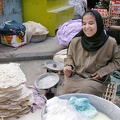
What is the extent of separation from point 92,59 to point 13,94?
99 cm

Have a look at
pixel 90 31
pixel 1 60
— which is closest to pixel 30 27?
pixel 1 60

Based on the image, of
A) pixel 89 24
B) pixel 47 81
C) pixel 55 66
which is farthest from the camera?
pixel 55 66

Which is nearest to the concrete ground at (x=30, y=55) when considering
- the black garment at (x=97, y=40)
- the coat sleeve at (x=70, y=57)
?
the coat sleeve at (x=70, y=57)

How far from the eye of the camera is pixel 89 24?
2729 millimetres

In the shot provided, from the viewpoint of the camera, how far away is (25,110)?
9.11 feet

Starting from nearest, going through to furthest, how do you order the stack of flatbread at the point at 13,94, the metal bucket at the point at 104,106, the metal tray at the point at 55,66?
the metal bucket at the point at 104,106, the stack of flatbread at the point at 13,94, the metal tray at the point at 55,66

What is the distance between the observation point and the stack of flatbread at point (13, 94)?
247 centimetres

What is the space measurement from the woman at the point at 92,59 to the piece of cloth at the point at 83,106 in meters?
0.54

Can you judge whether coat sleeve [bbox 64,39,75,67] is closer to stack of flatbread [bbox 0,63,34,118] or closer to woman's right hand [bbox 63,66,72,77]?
woman's right hand [bbox 63,66,72,77]

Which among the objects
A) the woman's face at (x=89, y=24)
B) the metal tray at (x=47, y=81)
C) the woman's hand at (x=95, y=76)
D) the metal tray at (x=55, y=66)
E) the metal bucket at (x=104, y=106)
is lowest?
the metal tray at (x=47, y=81)

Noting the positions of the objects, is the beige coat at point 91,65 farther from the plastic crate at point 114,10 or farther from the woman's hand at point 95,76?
the plastic crate at point 114,10

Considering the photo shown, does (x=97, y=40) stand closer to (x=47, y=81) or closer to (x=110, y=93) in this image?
(x=110, y=93)

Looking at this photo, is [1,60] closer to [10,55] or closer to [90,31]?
[10,55]

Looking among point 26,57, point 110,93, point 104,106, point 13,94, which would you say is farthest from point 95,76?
point 26,57
